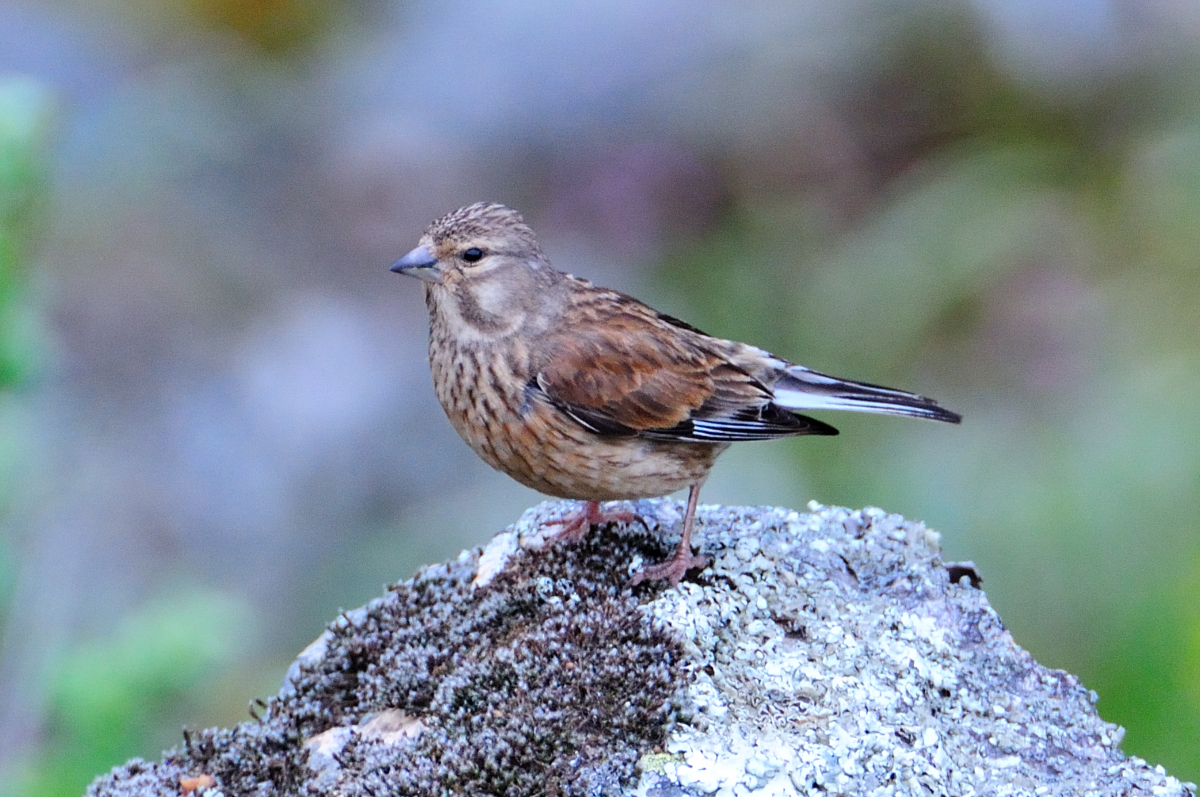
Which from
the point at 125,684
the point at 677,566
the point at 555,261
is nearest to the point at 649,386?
the point at 677,566

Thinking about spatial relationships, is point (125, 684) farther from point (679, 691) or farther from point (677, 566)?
point (679, 691)

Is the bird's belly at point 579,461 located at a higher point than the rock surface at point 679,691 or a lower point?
higher

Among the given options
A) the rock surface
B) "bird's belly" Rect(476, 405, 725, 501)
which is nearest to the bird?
"bird's belly" Rect(476, 405, 725, 501)

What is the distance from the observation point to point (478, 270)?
16.0 feet

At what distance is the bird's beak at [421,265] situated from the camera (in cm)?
479

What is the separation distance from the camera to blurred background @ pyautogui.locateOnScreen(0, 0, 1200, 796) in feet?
19.2

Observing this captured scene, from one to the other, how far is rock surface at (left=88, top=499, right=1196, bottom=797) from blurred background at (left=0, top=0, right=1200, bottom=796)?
100cm

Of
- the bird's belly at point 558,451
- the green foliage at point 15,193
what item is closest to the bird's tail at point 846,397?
the bird's belly at point 558,451

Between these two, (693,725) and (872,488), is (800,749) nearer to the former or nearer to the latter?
(693,725)

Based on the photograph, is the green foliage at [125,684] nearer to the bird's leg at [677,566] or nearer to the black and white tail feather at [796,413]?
the bird's leg at [677,566]

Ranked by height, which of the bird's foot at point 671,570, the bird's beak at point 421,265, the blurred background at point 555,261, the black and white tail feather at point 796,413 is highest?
the blurred background at point 555,261

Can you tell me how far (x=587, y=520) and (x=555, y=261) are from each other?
4.70 metres

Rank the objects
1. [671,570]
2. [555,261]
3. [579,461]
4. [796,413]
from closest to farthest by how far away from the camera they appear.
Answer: [671,570]
[579,461]
[796,413]
[555,261]

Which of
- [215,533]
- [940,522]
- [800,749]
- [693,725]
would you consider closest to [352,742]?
[693,725]
